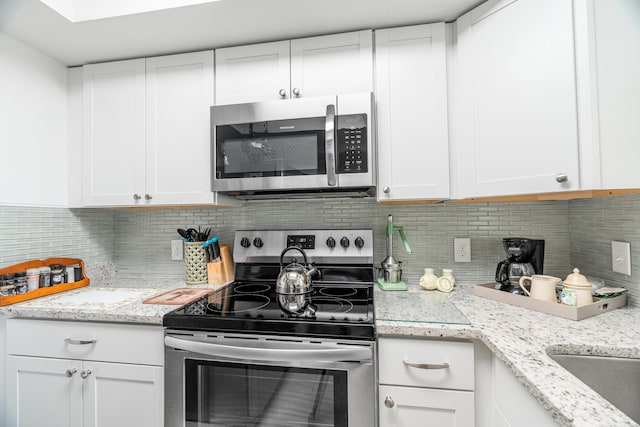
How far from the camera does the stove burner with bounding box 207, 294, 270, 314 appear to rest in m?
1.25

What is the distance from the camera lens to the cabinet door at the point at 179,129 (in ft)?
5.23

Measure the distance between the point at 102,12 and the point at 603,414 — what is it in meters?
2.14

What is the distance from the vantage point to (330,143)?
1380 millimetres

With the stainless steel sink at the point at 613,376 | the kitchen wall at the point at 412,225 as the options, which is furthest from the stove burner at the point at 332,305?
the stainless steel sink at the point at 613,376

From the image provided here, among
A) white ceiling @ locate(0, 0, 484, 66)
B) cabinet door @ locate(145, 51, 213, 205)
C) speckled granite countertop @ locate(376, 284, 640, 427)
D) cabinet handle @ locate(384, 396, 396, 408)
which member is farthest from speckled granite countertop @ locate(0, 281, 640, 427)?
white ceiling @ locate(0, 0, 484, 66)

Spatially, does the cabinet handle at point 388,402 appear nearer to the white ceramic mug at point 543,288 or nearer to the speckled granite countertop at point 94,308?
the white ceramic mug at point 543,288

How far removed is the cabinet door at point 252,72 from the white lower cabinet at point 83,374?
115 cm

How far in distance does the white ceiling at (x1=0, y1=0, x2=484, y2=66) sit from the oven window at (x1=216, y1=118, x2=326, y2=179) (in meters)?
0.46

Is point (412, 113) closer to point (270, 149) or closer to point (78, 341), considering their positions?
point (270, 149)

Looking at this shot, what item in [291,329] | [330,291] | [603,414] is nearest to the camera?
[603,414]

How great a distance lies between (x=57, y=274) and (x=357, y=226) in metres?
1.61

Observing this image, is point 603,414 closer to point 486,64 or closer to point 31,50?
point 486,64

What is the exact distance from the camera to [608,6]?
39.3 inches

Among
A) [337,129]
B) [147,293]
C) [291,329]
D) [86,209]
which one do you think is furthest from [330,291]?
[86,209]
